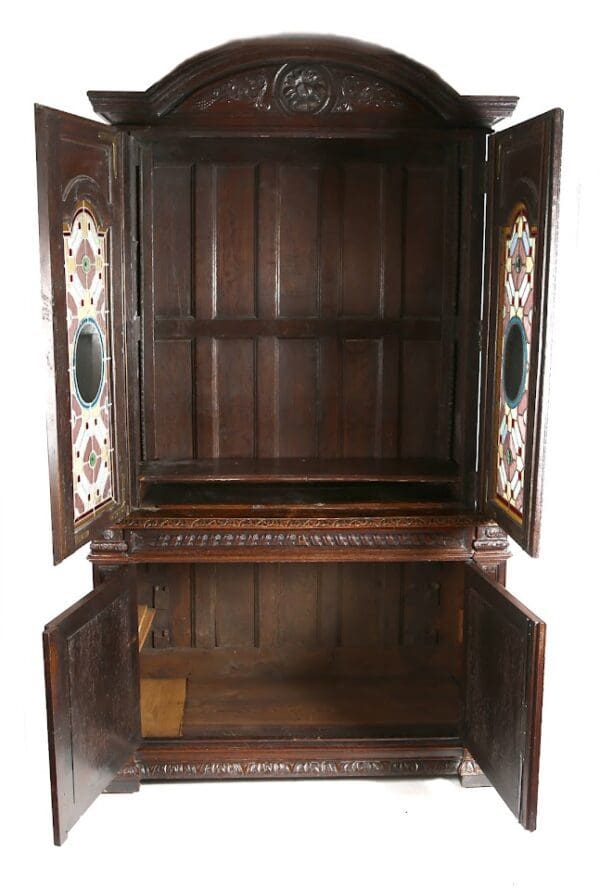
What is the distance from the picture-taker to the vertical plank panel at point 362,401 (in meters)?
3.56

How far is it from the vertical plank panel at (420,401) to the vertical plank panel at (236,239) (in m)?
0.60

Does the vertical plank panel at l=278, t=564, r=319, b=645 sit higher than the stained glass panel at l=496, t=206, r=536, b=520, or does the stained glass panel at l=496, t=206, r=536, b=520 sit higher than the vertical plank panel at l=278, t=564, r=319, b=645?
the stained glass panel at l=496, t=206, r=536, b=520

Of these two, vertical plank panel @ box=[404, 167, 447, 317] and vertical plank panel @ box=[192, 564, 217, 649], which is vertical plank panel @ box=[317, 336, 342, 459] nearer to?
vertical plank panel @ box=[404, 167, 447, 317]

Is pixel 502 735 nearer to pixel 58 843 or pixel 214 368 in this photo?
pixel 58 843

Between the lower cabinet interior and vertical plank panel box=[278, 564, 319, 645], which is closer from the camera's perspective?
the lower cabinet interior

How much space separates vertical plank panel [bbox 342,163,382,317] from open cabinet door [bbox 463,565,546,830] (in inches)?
41.9

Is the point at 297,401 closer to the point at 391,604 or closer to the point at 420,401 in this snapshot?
the point at 420,401

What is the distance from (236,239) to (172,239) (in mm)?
224

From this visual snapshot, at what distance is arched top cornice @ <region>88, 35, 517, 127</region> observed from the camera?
115 inches

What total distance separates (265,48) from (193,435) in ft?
4.40

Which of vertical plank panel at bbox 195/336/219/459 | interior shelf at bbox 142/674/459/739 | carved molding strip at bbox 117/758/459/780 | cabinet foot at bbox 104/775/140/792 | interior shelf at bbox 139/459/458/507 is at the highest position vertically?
vertical plank panel at bbox 195/336/219/459

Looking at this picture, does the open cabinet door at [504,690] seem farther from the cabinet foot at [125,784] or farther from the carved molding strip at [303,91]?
the carved molding strip at [303,91]

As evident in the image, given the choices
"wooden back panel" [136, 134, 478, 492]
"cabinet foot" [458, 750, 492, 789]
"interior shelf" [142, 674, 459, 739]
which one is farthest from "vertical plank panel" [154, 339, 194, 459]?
"cabinet foot" [458, 750, 492, 789]

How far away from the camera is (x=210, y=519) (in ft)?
9.81
